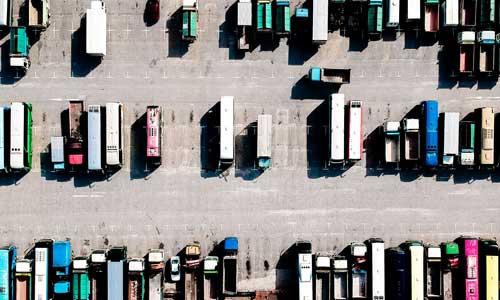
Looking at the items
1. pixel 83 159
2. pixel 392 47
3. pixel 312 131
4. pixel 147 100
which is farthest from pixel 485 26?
pixel 83 159

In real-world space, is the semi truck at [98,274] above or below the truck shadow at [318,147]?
below

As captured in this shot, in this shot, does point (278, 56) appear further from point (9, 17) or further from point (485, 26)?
point (9, 17)

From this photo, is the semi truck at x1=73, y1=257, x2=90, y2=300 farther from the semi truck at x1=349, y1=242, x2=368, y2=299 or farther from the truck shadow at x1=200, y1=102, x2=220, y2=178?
the semi truck at x1=349, y1=242, x2=368, y2=299

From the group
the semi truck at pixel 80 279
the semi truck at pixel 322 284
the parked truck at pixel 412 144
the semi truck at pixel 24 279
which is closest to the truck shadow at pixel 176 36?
the semi truck at pixel 80 279

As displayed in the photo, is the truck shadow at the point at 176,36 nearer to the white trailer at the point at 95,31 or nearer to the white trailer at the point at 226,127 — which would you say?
the white trailer at the point at 95,31

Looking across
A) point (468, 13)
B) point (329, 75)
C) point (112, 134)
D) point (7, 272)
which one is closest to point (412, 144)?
point (329, 75)

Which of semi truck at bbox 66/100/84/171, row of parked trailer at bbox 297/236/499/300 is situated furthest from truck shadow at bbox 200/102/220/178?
semi truck at bbox 66/100/84/171

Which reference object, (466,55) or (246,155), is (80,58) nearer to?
(246,155)
